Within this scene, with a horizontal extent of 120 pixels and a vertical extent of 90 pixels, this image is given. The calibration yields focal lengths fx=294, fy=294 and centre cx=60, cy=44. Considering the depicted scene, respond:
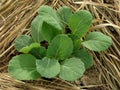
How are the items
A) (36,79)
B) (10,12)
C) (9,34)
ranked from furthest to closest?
(10,12), (9,34), (36,79)

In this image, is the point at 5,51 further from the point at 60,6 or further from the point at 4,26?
the point at 60,6

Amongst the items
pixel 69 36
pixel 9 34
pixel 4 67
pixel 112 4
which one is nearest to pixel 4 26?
pixel 9 34

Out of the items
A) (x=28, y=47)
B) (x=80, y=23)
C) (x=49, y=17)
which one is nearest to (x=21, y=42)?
(x=28, y=47)

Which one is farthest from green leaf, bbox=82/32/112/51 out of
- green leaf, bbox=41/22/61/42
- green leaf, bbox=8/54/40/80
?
green leaf, bbox=8/54/40/80

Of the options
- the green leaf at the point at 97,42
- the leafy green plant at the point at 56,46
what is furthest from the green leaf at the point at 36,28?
the green leaf at the point at 97,42

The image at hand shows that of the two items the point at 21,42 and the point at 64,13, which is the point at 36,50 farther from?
the point at 64,13

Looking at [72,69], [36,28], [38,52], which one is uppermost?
[36,28]

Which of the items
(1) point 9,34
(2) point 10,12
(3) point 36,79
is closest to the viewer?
(3) point 36,79
